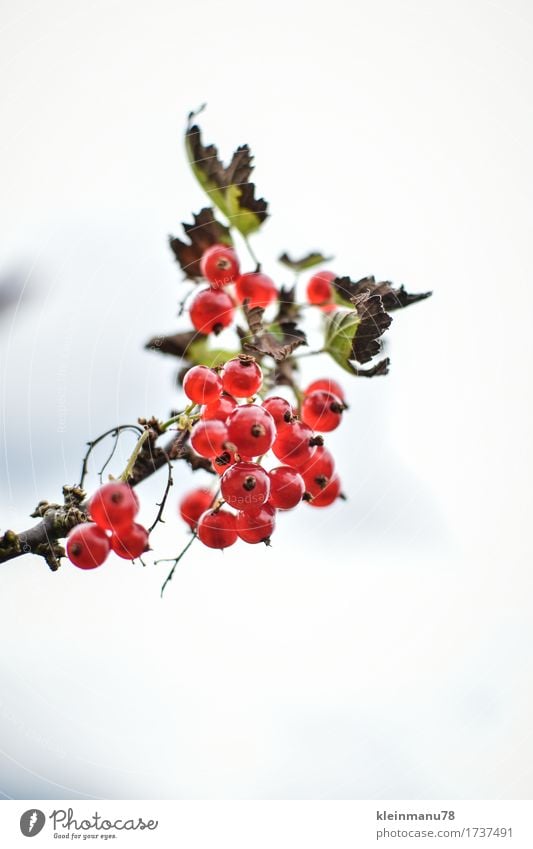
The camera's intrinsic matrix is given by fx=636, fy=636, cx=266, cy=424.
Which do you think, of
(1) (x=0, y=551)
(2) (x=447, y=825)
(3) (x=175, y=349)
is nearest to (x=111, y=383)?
(3) (x=175, y=349)

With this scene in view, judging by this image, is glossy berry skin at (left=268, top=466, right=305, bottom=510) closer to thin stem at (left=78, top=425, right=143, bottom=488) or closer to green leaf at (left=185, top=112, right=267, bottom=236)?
thin stem at (left=78, top=425, right=143, bottom=488)

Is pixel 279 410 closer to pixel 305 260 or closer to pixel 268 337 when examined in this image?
pixel 268 337

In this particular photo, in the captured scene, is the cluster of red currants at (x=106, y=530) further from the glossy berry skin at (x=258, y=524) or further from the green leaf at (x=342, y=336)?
the green leaf at (x=342, y=336)

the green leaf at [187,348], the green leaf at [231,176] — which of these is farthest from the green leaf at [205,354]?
the green leaf at [231,176]

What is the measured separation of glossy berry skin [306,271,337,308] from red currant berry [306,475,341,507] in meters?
0.15

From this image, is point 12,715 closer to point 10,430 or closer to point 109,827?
point 109,827

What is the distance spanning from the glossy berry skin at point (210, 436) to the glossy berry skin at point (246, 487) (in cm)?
2

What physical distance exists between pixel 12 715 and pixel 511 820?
18.9 inches

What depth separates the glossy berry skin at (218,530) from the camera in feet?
1.33

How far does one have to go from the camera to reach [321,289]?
0.52 metres

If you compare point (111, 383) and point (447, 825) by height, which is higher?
point (111, 383)

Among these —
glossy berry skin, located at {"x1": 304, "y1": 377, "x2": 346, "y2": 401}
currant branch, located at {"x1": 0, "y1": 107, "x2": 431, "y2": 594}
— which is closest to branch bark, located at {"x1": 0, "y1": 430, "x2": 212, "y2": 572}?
currant branch, located at {"x1": 0, "y1": 107, "x2": 431, "y2": 594}

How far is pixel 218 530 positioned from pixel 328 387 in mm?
142

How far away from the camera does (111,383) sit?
1.75 feet
